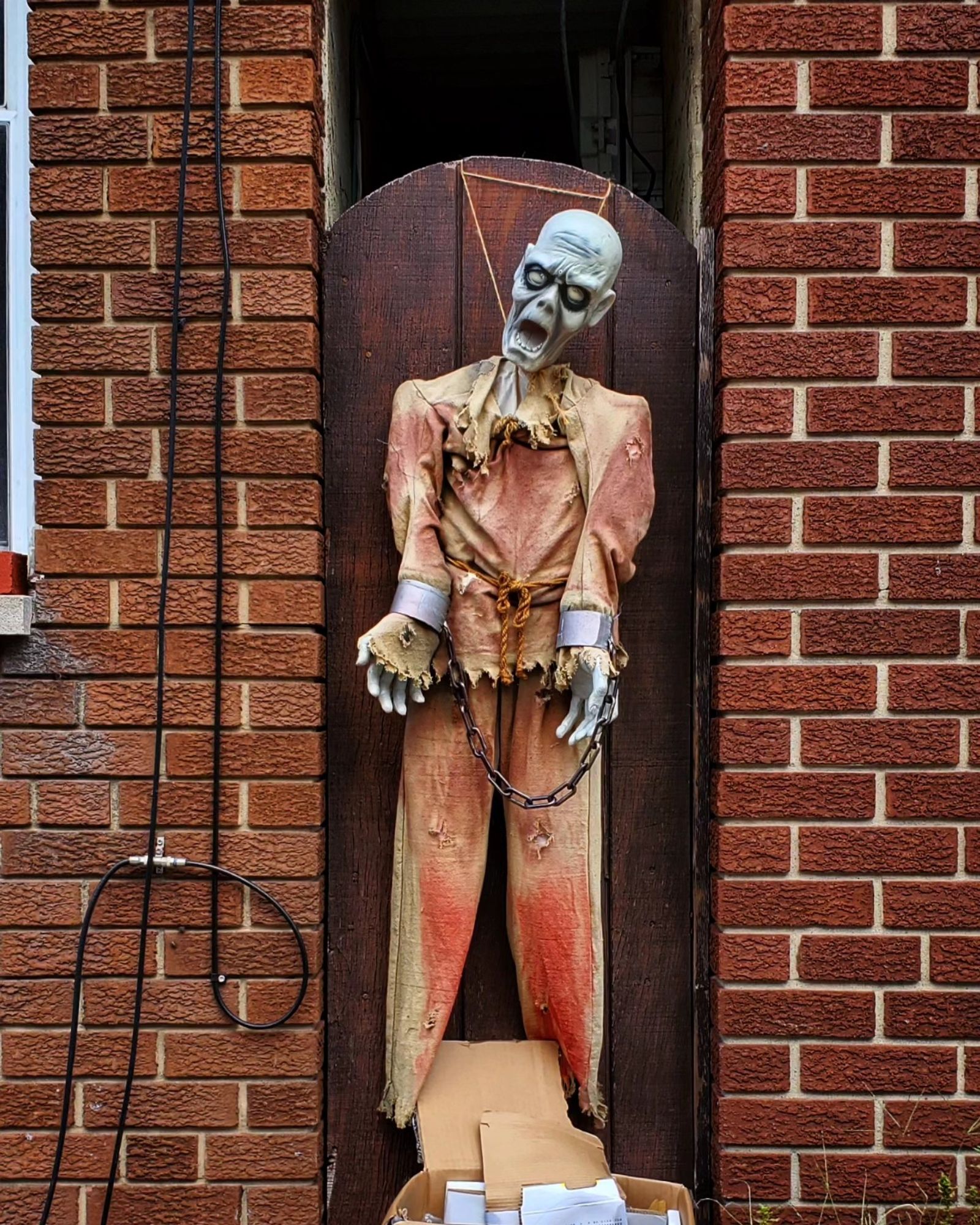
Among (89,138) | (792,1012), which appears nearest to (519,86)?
(89,138)

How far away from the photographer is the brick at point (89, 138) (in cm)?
218

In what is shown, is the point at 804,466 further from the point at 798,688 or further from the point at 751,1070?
the point at 751,1070

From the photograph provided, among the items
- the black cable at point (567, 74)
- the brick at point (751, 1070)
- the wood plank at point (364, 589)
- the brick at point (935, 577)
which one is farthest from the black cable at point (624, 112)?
the brick at point (751, 1070)

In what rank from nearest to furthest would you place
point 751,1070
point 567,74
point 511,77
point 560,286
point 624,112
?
point 560,286, point 751,1070, point 567,74, point 624,112, point 511,77

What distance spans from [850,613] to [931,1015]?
2.63 feet

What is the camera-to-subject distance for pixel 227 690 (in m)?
2.17

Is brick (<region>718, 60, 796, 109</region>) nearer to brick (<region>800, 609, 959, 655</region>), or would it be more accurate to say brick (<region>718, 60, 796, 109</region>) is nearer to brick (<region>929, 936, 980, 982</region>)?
brick (<region>800, 609, 959, 655</region>)

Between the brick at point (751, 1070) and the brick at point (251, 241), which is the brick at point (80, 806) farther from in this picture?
the brick at point (751, 1070)

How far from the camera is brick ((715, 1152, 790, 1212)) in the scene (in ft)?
7.06

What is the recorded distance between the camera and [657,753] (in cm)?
231

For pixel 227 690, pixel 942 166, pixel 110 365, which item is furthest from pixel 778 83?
pixel 227 690

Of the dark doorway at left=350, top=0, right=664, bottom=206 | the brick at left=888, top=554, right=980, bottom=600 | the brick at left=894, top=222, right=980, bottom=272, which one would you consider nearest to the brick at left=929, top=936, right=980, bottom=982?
the brick at left=888, top=554, right=980, bottom=600

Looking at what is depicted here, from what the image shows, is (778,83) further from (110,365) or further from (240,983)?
(240,983)

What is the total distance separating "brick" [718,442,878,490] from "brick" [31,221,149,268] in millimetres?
1251
